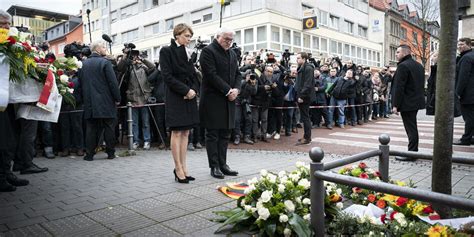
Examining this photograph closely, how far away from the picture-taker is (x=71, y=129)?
8305 mm

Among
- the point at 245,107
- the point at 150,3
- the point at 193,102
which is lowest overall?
the point at 245,107

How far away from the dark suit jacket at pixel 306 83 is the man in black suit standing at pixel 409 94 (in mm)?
2483

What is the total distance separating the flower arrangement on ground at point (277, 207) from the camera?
10.2 feet

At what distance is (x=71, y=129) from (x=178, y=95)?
14.0 feet

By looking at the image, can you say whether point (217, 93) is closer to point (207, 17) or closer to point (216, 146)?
point (216, 146)

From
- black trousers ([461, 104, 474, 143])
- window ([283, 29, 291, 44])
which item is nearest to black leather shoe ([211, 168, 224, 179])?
black trousers ([461, 104, 474, 143])

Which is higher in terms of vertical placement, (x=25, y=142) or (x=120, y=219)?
(x=25, y=142)

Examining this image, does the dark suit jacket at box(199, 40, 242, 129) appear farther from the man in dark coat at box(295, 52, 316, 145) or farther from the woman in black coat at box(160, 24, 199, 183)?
the man in dark coat at box(295, 52, 316, 145)

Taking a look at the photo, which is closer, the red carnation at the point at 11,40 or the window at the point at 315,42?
the red carnation at the point at 11,40

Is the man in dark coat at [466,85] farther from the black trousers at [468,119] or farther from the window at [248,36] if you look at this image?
the window at [248,36]

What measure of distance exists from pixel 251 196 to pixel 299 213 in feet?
Answer: 1.66

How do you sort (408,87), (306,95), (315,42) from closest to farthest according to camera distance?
(408,87), (306,95), (315,42)

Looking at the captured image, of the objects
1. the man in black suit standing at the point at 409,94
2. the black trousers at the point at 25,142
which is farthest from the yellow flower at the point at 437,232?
the black trousers at the point at 25,142

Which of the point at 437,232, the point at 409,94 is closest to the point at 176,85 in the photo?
the point at 437,232
